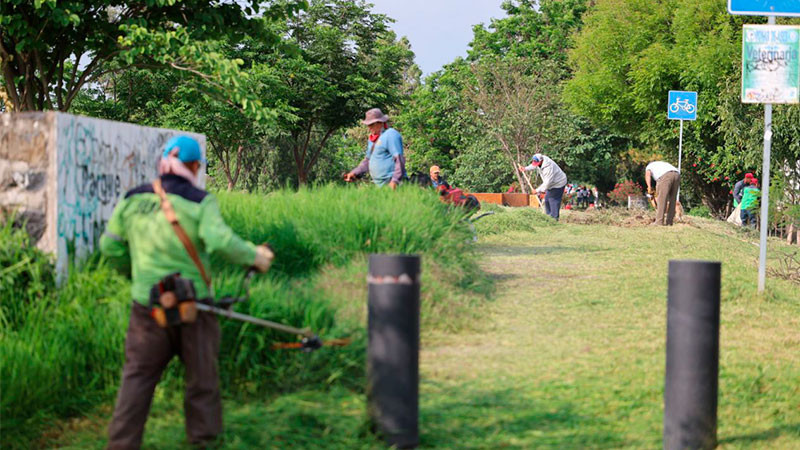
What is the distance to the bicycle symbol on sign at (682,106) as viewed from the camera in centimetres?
2212

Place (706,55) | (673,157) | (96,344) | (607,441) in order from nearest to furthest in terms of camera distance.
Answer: (607,441)
(96,344)
(706,55)
(673,157)

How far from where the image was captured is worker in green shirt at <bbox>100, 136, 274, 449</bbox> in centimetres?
441

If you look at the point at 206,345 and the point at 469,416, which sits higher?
the point at 206,345

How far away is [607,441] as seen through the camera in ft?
16.3

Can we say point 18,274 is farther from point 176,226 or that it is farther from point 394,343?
point 394,343

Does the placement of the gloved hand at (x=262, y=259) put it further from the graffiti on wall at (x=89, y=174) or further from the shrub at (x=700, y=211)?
the shrub at (x=700, y=211)

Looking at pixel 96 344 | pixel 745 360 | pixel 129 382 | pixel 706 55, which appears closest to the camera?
pixel 129 382

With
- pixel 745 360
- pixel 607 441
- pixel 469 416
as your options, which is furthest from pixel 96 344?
pixel 745 360

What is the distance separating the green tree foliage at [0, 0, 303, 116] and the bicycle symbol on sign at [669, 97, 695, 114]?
11730mm

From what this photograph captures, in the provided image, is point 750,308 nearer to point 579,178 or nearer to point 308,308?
point 308,308

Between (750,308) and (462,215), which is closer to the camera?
(750,308)

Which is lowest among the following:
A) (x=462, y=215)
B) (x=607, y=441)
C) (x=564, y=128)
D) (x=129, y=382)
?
(x=607, y=441)

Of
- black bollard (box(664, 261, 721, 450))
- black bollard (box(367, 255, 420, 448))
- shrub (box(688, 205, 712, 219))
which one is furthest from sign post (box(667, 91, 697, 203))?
Answer: black bollard (box(367, 255, 420, 448))

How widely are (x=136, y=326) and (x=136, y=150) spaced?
3.19m
